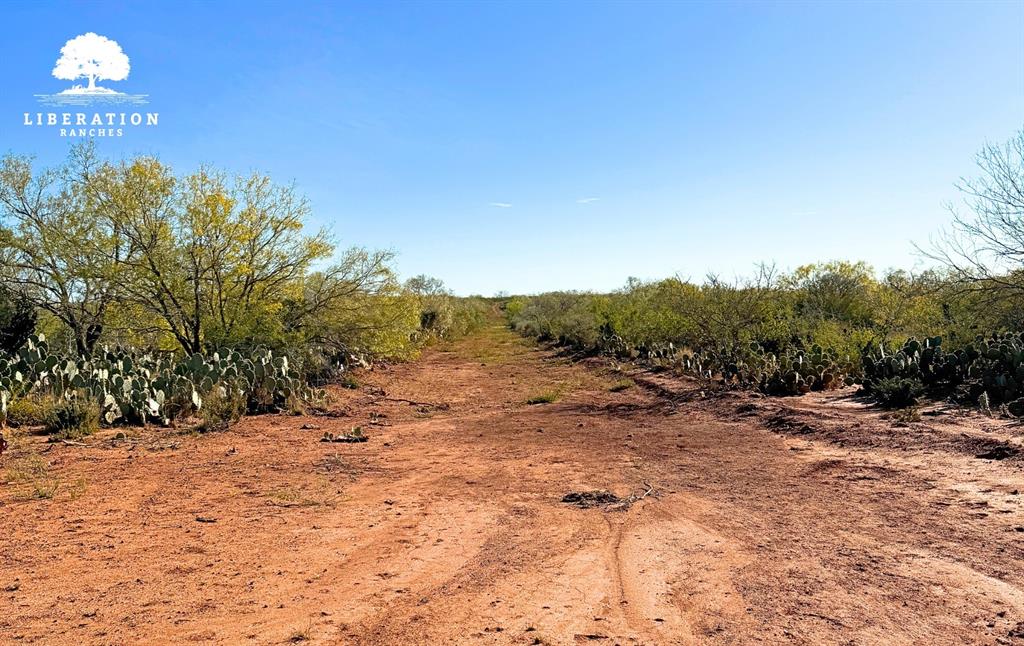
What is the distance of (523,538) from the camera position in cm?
568

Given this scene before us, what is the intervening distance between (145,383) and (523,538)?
350 inches

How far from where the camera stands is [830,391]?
1440cm

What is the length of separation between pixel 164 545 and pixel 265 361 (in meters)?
8.82

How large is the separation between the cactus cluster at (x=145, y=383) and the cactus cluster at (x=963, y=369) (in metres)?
12.3

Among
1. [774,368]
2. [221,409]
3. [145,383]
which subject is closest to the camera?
[145,383]

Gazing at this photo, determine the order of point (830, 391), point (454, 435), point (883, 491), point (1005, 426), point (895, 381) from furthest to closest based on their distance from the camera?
point (830, 391) < point (895, 381) < point (454, 435) < point (1005, 426) < point (883, 491)

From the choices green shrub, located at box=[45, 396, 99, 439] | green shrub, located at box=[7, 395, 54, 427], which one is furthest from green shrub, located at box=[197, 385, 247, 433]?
green shrub, located at box=[7, 395, 54, 427]

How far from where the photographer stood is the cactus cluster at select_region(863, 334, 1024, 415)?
36.7 ft

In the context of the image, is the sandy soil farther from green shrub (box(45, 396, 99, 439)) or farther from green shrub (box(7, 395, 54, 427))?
green shrub (box(7, 395, 54, 427))

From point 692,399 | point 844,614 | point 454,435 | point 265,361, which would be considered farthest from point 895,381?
point 265,361

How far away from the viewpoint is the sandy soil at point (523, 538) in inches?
158

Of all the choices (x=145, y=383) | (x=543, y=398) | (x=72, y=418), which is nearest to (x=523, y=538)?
(x=72, y=418)

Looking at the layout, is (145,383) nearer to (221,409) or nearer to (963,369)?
(221,409)

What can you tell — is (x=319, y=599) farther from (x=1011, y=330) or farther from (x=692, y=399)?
(x=1011, y=330)
